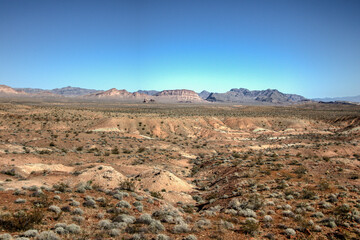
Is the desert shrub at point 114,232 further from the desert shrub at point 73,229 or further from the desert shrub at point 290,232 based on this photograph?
the desert shrub at point 290,232

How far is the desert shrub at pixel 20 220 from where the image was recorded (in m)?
6.54

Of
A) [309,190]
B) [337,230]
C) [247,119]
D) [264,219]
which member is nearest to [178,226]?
[264,219]

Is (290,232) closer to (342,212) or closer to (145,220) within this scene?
(342,212)

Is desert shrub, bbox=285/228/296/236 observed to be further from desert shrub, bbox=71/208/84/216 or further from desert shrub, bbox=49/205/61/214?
desert shrub, bbox=49/205/61/214

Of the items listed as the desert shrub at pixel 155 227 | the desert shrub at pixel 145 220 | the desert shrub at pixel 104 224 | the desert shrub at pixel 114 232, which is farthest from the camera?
the desert shrub at pixel 145 220

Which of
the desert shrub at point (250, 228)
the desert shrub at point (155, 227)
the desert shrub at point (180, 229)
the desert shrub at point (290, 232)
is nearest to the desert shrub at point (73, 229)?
the desert shrub at point (155, 227)

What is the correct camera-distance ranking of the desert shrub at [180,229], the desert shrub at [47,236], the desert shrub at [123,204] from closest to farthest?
the desert shrub at [47,236] < the desert shrub at [180,229] < the desert shrub at [123,204]

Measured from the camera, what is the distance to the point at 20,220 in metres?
6.70

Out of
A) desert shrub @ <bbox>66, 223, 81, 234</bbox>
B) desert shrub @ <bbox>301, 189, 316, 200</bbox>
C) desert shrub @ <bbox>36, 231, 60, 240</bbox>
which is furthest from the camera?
desert shrub @ <bbox>301, 189, 316, 200</bbox>

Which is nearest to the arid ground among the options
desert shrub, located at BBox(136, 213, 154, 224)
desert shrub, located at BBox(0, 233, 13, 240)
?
desert shrub, located at BBox(136, 213, 154, 224)

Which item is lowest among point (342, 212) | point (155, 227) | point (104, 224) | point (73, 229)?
Result: point (342, 212)

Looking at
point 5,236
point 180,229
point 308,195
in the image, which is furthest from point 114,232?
point 308,195

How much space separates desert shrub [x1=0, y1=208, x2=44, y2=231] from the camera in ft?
21.4

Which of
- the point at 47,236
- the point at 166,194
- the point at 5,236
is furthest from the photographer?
the point at 166,194
